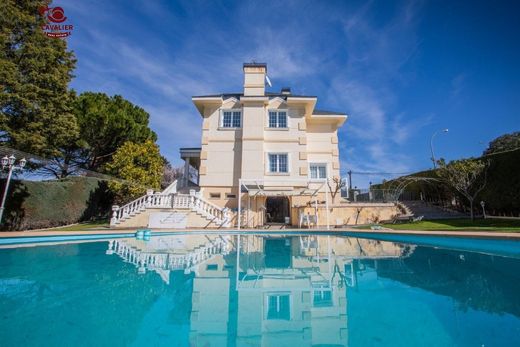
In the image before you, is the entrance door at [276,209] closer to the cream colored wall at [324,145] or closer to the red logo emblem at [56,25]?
the cream colored wall at [324,145]

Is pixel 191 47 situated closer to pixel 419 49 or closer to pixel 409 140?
pixel 419 49

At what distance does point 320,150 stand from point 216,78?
14.4 m

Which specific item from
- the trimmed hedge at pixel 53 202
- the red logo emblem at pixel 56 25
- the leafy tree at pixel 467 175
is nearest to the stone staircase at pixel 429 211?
the leafy tree at pixel 467 175

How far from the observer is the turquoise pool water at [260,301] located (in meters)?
3.09

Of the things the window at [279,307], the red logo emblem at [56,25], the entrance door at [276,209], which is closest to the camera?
the window at [279,307]

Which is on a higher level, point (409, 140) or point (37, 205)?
point (409, 140)

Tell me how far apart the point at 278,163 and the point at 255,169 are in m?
2.40

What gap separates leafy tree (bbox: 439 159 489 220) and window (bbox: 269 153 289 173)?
13591 millimetres

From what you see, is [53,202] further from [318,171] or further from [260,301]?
[318,171]

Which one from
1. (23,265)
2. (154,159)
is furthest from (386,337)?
(154,159)

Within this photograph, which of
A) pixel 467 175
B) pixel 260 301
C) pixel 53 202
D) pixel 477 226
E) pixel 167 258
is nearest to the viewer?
pixel 260 301

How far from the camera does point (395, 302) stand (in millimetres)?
4359

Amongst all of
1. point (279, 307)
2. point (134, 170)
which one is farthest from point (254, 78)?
point (279, 307)

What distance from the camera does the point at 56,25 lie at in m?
18.9
